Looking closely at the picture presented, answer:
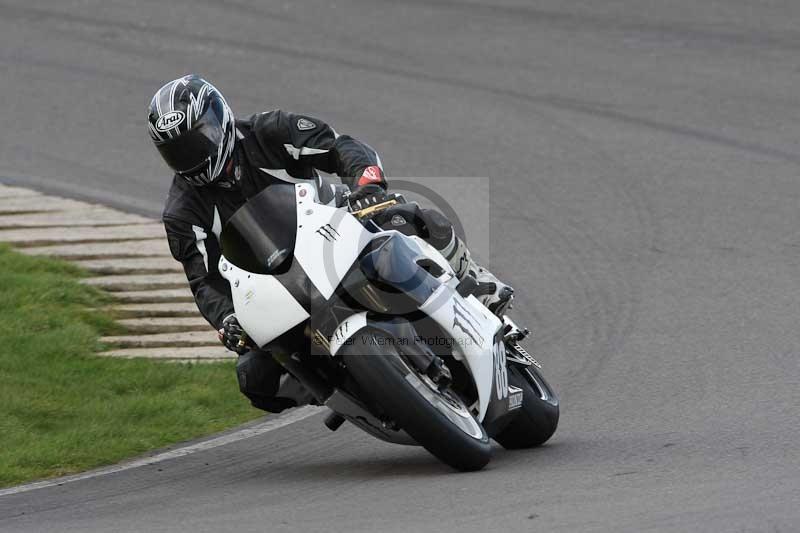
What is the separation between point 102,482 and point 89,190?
470cm

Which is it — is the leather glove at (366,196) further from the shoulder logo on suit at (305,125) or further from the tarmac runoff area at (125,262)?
the tarmac runoff area at (125,262)

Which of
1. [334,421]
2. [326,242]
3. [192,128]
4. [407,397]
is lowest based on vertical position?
[334,421]

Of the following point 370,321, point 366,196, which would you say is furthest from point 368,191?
point 370,321

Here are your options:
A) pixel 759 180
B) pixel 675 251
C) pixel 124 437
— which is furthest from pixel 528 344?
pixel 759 180

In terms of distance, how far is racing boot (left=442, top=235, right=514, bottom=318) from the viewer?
599 cm

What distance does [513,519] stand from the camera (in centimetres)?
467

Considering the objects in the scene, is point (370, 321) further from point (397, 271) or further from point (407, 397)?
point (407, 397)

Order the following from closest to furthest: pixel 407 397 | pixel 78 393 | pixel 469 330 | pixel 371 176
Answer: pixel 407 397
pixel 469 330
pixel 371 176
pixel 78 393

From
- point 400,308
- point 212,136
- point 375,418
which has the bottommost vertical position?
point 375,418

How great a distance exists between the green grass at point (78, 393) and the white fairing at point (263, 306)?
1.32 meters

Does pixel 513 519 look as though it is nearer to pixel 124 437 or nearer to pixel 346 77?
pixel 124 437

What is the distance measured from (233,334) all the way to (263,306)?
384 millimetres

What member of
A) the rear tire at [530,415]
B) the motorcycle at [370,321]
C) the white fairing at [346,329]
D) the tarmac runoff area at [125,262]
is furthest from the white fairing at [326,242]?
the tarmac runoff area at [125,262]

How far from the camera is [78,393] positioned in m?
7.27
